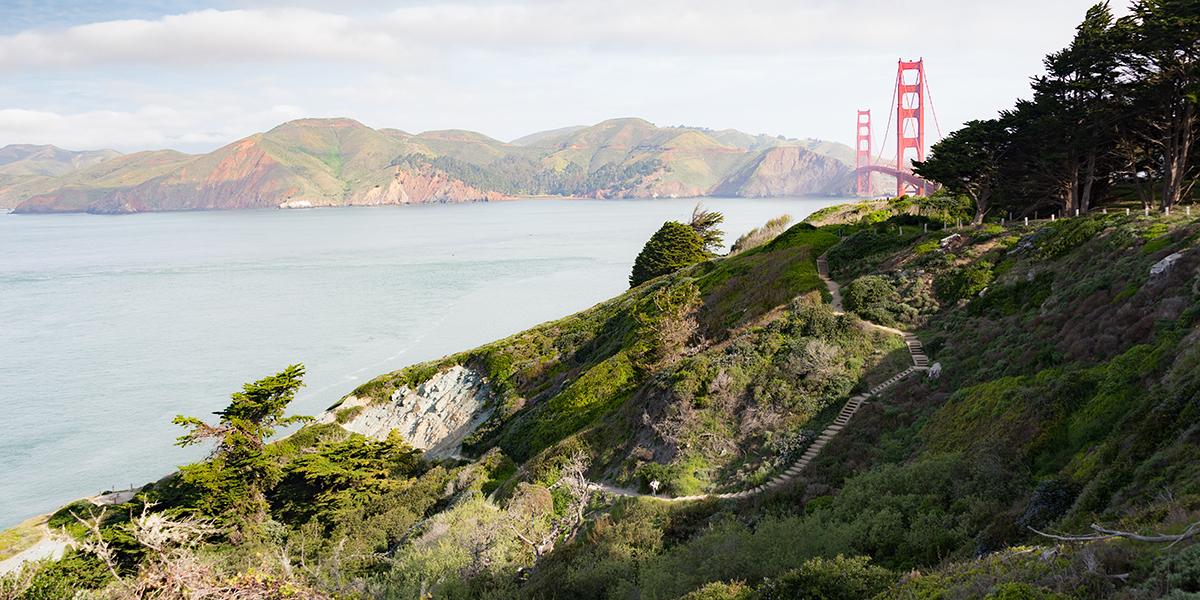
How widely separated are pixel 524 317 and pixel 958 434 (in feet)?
206

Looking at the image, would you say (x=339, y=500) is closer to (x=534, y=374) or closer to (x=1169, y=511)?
(x=534, y=374)

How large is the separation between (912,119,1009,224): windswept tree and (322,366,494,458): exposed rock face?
3112cm

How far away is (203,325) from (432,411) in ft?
153

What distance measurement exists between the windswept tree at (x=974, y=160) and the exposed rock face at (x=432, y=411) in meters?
31.1

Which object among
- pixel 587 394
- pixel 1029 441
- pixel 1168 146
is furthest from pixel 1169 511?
pixel 1168 146

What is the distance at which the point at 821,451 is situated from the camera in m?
23.9

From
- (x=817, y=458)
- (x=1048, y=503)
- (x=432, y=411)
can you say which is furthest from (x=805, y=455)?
(x=432, y=411)

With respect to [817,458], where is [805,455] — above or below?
below

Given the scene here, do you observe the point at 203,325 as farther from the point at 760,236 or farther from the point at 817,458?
the point at 817,458

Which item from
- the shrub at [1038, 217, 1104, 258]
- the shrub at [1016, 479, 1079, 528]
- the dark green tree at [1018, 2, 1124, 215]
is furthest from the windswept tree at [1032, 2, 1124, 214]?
the shrub at [1016, 479, 1079, 528]

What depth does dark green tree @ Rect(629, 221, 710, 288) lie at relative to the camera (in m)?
66.8

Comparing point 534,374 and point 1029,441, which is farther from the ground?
point 1029,441

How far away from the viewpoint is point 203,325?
8100cm

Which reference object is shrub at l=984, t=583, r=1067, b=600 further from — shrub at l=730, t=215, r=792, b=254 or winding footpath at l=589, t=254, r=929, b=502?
shrub at l=730, t=215, r=792, b=254
